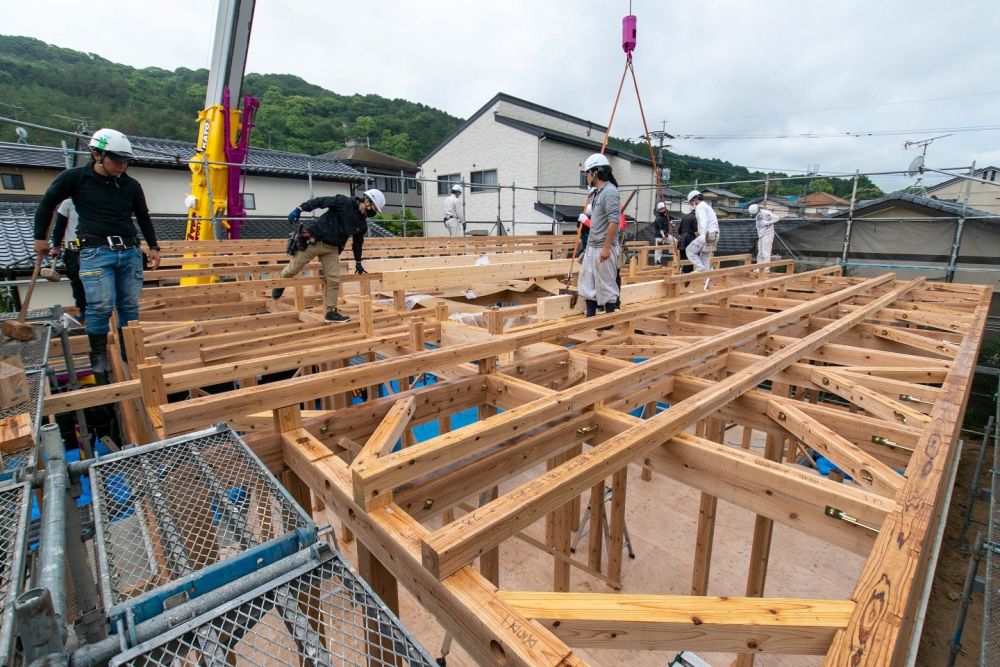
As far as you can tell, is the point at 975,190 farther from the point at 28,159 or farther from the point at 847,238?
the point at 28,159

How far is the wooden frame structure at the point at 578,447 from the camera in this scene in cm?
146

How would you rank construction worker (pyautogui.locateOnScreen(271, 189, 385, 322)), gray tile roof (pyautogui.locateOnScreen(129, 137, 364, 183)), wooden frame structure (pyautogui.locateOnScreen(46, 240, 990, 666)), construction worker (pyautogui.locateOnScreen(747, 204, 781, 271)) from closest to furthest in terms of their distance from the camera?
wooden frame structure (pyautogui.locateOnScreen(46, 240, 990, 666)) < construction worker (pyautogui.locateOnScreen(271, 189, 385, 322)) < construction worker (pyautogui.locateOnScreen(747, 204, 781, 271)) < gray tile roof (pyautogui.locateOnScreen(129, 137, 364, 183))

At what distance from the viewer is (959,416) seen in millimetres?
3004

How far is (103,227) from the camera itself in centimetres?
400

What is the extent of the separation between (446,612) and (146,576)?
86 centimetres

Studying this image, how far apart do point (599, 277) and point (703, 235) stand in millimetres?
5251

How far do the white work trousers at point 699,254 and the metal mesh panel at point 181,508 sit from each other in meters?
9.17

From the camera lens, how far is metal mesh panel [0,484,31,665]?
0.85m

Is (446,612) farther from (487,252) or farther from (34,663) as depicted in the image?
(487,252)

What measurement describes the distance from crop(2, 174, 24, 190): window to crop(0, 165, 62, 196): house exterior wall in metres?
0.08

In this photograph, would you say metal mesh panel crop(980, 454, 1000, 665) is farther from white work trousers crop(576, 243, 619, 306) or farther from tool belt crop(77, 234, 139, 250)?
tool belt crop(77, 234, 139, 250)

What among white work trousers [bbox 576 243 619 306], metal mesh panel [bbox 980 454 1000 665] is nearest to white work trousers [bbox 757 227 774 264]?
metal mesh panel [bbox 980 454 1000 665]

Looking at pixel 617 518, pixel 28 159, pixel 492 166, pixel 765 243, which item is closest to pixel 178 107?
pixel 28 159

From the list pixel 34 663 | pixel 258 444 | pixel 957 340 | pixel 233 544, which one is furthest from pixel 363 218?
pixel 957 340
